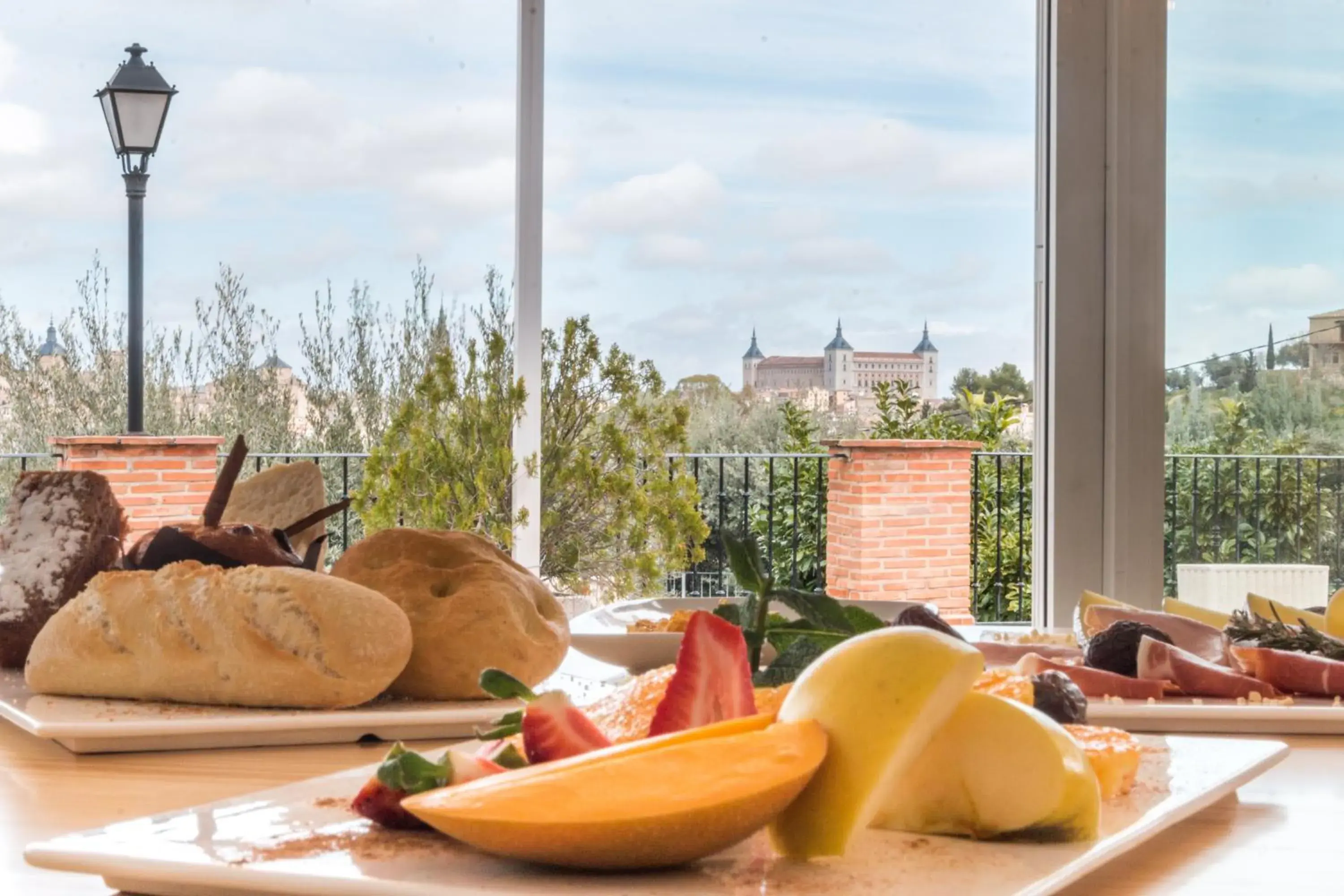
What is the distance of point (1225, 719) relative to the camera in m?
0.81

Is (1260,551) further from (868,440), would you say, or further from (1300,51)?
Answer: (868,440)

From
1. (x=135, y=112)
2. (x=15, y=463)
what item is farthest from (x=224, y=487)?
(x=15, y=463)

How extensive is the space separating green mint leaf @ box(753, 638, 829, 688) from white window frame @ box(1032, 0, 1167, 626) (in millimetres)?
2793

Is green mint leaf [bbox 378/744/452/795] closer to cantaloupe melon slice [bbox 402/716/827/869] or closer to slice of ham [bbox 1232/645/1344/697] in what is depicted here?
cantaloupe melon slice [bbox 402/716/827/869]

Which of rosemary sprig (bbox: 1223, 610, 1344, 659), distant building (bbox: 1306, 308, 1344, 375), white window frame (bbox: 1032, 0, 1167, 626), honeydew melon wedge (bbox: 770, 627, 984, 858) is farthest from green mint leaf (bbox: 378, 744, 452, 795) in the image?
distant building (bbox: 1306, 308, 1344, 375)

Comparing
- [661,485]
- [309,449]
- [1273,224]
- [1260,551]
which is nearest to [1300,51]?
→ [1273,224]

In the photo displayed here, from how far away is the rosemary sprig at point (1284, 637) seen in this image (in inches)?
37.0

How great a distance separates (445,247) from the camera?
195 inches

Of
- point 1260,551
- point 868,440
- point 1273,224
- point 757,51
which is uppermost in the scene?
point 757,51

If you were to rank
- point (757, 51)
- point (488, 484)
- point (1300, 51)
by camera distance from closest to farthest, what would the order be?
point (1300, 51)
point (488, 484)
point (757, 51)

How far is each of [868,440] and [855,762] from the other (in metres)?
4.60

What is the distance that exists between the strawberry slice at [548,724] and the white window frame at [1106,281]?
2.92m

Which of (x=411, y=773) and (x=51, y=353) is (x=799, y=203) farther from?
(x=411, y=773)

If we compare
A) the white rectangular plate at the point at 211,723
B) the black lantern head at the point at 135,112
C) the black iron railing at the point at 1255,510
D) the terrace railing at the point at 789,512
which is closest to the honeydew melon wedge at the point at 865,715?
the white rectangular plate at the point at 211,723
